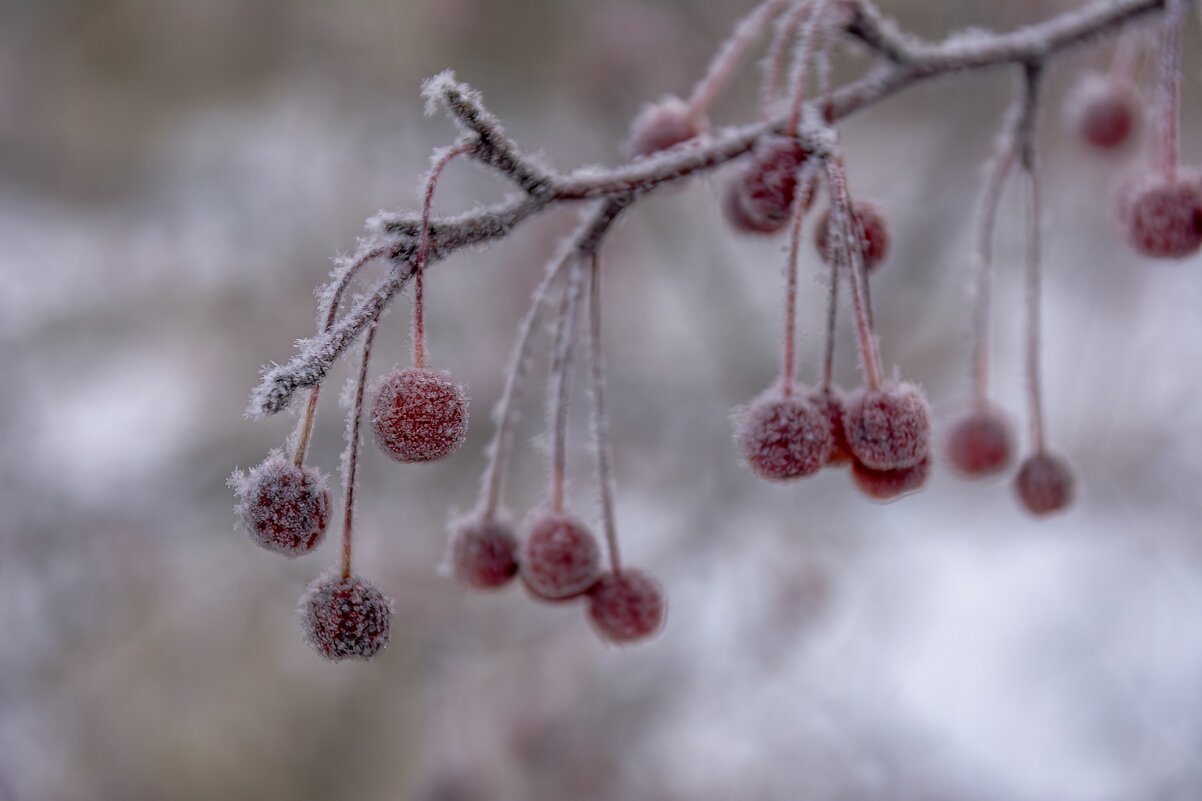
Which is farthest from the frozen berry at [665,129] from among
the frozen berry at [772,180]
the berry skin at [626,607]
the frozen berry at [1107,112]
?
the frozen berry at [1107,112]

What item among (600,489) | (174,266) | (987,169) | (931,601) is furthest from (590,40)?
(931,601)

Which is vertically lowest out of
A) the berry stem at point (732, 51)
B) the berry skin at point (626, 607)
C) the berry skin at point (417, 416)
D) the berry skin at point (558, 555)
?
the berry skin at point (626, 607)

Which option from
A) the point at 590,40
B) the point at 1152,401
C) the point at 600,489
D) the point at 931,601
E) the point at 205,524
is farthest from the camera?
the point at 931,601

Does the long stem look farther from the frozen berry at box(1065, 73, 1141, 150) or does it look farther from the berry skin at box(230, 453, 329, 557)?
the frozen berry at box(1065, 73, 1141, 150)

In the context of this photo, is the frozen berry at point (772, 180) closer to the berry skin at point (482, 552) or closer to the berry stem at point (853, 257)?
the berry stem at point (853, 257)

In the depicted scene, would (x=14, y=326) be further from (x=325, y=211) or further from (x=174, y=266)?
(x=325, y=211)
